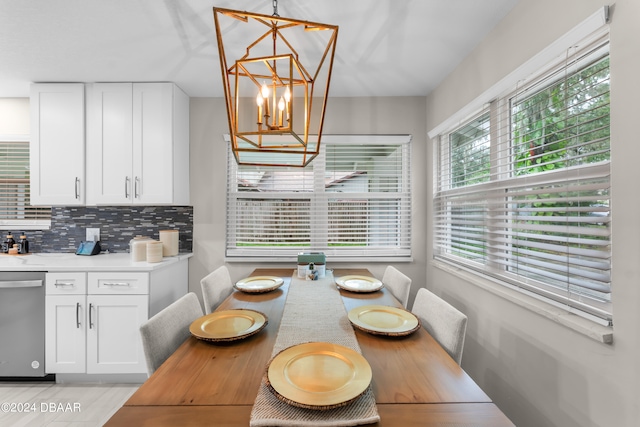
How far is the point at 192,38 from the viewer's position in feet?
5.86

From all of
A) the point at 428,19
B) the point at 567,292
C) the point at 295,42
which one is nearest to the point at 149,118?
the point at 295,42

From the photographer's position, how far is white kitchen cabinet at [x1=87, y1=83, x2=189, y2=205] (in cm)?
236

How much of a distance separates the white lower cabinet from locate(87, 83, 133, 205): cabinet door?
2.31 feet

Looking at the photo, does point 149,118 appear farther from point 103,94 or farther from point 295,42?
point 295,42

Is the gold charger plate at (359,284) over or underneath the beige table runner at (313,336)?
over

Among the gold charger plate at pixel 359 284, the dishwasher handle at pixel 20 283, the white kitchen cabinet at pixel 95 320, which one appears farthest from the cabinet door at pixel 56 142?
the gold charger plate at pixel 359 284

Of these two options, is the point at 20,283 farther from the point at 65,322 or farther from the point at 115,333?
the point at 115,333

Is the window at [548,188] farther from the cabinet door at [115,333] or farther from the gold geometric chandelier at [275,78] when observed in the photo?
the cabinet door at [115,333]

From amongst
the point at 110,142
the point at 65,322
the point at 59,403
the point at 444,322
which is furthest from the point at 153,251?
the point at 444,322

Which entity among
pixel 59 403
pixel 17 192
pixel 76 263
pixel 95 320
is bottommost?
pixel 59 403

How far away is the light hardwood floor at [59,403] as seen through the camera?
1.76 meters

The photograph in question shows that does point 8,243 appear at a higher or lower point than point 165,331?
higher

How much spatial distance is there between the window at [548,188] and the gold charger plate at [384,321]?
677 millimetres

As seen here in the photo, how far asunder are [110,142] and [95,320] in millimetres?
1428
